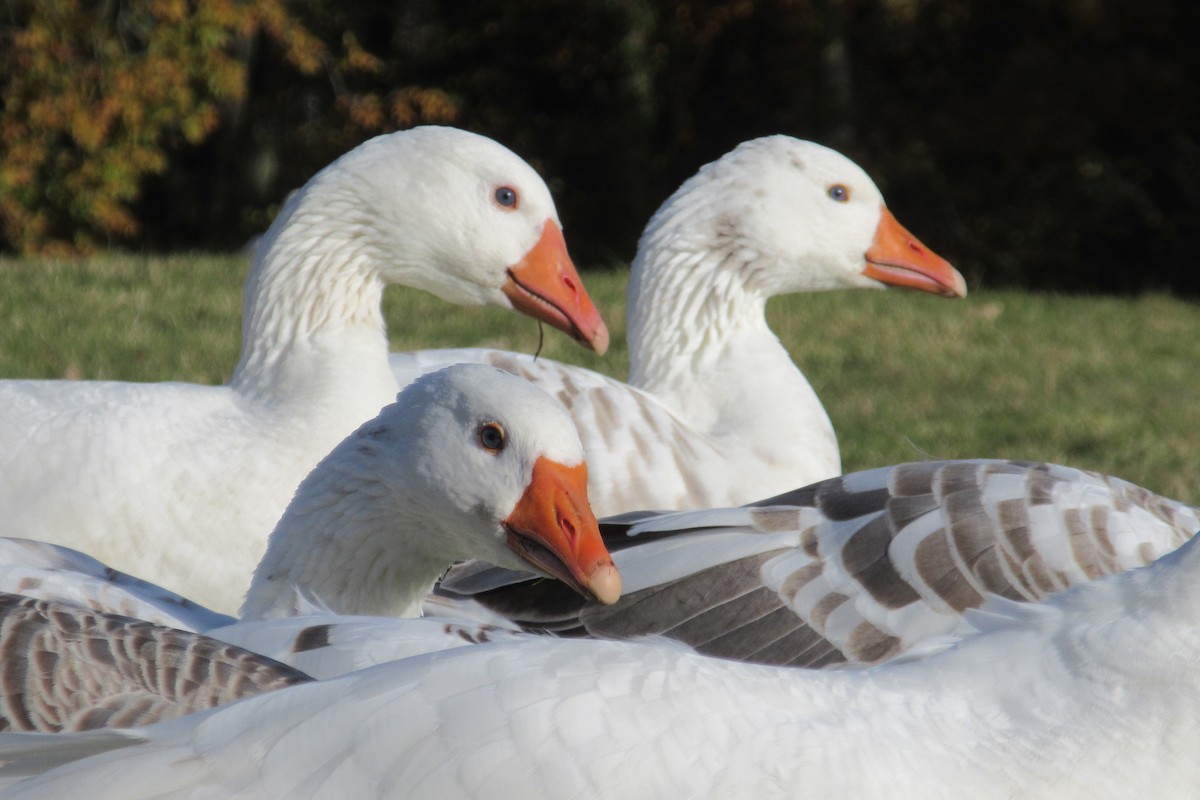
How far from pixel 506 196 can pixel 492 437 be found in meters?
1.35

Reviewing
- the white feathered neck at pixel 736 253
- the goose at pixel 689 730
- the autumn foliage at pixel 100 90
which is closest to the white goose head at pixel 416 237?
the white feathered neck at pixel 736 253

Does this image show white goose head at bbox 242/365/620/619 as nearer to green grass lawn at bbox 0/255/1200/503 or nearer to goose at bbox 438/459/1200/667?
goose at bbox 438/459/1200/667

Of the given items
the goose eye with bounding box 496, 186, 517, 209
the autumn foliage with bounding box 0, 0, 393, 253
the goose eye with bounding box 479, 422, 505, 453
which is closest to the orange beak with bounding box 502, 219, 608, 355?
the goose eye with bounding box 496, 186, 517, 209

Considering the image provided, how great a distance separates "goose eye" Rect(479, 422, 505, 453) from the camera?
9.14 feet

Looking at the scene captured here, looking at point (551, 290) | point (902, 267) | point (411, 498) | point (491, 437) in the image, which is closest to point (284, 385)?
point (551, 290)

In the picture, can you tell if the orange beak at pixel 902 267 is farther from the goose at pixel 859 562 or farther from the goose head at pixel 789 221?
the goose at pixel 859 562

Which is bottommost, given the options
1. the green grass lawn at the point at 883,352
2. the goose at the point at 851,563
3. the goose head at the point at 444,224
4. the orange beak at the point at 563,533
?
the green grass lawn at the point at 883,352

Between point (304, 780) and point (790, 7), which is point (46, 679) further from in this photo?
point (790, 7)

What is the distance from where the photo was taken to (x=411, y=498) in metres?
2.95

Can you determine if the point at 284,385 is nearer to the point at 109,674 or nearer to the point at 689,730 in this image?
the point at 109,674

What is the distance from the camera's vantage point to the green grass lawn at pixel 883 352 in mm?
6227

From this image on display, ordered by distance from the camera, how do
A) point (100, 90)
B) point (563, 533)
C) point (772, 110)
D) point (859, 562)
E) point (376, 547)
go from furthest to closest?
point (772, 110) → point (100, 90) → point (859, 562) → point (376, 547) → point (563, 533)

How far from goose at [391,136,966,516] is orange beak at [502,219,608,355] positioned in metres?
0.62

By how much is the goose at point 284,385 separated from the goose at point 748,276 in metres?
0.67
